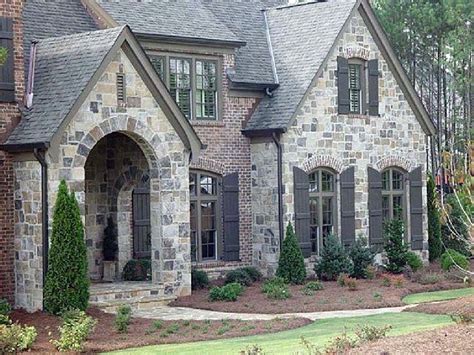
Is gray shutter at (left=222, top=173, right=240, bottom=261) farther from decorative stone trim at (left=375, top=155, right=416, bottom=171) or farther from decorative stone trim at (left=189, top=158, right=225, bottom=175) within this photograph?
decorative stone trim at (left=375, top=155, right=416, bottom=171)

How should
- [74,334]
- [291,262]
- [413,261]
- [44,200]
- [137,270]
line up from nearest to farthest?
[74,334]
[44,200]
[137,270]
[291,262]
[413,261]

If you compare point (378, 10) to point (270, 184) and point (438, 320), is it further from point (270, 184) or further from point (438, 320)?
point (438, 320)

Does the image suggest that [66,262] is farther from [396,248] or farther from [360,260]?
[396,248]

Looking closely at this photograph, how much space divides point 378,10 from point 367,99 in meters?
13.3

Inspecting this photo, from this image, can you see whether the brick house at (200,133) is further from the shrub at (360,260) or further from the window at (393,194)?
the shrub at (360,260)

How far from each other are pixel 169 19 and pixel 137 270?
244 inches

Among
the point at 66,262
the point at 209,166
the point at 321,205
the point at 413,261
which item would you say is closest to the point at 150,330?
the point at 66,262

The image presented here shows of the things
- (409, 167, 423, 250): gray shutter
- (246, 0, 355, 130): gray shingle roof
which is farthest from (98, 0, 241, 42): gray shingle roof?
(409, 167, 423, 250): gray shutter

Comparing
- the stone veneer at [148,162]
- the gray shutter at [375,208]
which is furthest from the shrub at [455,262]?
the stone veneer at [148,162]

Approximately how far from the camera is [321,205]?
26.4 meters

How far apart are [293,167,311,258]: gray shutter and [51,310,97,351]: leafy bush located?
355 inches

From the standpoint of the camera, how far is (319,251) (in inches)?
1037

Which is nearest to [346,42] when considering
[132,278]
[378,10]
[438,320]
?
[132,278]

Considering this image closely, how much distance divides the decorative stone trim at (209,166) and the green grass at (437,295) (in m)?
5.76
